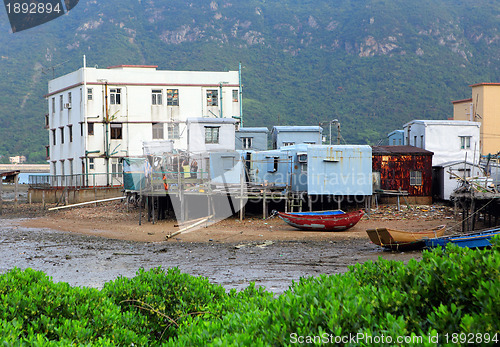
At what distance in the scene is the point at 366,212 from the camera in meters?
35.1

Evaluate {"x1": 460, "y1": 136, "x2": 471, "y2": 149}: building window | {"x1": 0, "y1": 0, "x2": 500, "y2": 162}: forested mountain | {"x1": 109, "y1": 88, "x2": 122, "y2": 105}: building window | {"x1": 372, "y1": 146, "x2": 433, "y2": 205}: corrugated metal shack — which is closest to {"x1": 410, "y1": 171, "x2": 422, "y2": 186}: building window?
{"x1": 372, "y1": 146, "x2": 433, "y2": 205}: corrugated metal shack

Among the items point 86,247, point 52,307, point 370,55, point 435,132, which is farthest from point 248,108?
point 52,307

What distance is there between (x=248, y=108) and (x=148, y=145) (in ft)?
162

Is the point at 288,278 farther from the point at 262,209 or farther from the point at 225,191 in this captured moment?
the point at 262,209

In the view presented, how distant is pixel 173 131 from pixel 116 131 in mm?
5523

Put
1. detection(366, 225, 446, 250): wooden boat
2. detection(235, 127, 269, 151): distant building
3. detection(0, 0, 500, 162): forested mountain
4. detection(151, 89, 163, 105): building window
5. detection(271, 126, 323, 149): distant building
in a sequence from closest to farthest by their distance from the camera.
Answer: detection(366, 225, 446, 250): wooden boat → detection(271, 126, 323, 149): distant building → detection(235, 127, 269, 151): distant building → detection(151, 89, 163, 105): building window → detection(0, 0, 500, 162): forested mountain

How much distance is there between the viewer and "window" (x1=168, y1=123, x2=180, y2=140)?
172 ft

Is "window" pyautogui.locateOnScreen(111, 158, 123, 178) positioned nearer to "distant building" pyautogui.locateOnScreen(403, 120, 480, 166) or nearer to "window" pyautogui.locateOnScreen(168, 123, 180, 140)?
"window" pyautogui.locateOnScreen(168, 123, 180, 140)

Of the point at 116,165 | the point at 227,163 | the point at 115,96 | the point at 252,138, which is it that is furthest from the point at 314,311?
the point at 115,96

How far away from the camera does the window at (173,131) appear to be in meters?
52.3

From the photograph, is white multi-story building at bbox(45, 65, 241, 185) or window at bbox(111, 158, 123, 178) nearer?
white multi-story building at bbox(45, 65, 241, 185)

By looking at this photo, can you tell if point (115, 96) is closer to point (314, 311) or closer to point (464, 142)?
point (464, 142)

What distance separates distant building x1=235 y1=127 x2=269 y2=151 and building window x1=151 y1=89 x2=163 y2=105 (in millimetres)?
9143

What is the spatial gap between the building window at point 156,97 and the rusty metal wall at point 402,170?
77.4 ft
